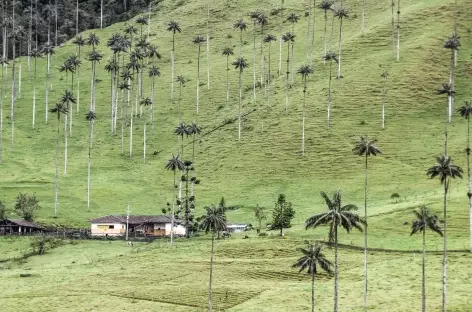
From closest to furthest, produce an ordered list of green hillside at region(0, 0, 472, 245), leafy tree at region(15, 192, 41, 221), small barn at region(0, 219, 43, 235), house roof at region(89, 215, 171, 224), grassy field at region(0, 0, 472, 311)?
grassy field at region(0, 0, 472, 311) < small barn at region(0, 219, 43, 235) < house roof at region(89, 215, 171, 224) < leafy tree at region(15, 192, 41, 221) < green hillside at region(0, 0, 472, 245)

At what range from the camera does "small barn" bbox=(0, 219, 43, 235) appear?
420 feet

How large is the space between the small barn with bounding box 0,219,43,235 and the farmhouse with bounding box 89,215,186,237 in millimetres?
9201

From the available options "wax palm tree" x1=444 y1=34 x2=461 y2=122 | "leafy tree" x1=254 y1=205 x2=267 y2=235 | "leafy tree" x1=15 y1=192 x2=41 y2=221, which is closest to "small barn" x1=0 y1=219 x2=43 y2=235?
"leafy tree" x1=15 y1=192 x2=41 y2=221

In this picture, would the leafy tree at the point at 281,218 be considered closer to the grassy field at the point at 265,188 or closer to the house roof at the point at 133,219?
the grassy field at the point at 265,188

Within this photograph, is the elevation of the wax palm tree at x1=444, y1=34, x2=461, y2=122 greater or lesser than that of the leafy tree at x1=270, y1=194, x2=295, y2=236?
greater

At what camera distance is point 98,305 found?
288 feet

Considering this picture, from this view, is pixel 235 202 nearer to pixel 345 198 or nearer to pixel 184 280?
pixel 345 198

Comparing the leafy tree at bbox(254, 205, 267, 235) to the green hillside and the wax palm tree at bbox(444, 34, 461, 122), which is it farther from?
the wax palm tree at bbox(444, 34, 461, 122)

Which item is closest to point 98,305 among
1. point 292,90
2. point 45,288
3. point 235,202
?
point 45,288

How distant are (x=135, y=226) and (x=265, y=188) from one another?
2783 cm

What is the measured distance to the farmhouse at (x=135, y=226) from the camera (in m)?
130

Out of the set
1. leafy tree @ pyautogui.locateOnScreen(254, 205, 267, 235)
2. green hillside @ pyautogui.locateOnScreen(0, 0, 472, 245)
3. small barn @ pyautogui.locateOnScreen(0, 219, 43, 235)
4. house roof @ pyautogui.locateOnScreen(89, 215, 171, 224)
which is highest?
green hillside @ pyautogui.locateOnScreen(0, 0, 472, 245)

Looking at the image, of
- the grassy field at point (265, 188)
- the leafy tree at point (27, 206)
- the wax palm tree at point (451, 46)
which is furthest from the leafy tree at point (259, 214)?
the wax palm tree at point (451, 46)

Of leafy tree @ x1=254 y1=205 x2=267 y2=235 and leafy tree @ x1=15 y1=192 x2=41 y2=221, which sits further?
leafy tree @ x1=15 y1=192 x2=41 y2=221
